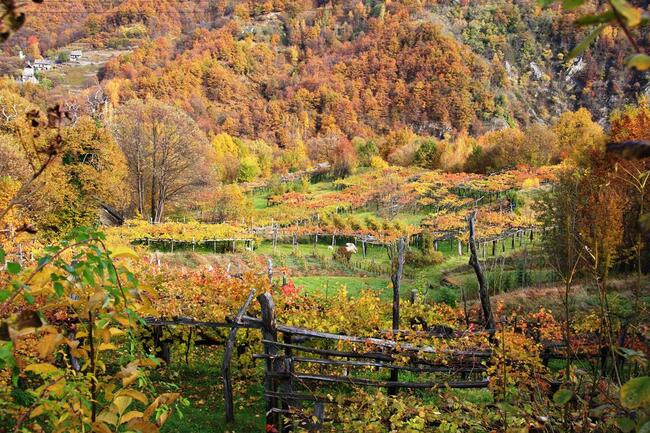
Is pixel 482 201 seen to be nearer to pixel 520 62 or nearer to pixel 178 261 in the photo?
pixel 178 261

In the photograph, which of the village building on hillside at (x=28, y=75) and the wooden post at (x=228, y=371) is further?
the village building on hillside at (x=28, y=75)

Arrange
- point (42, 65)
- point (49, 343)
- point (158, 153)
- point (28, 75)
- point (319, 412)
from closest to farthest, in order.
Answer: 1. point (49, 343)
2. point (319, 412)
3. point (158, 153)
4. point (28, 75)
5. point (42, 65)

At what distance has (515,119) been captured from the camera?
8781 centimetres

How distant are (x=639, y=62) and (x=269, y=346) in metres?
6.28

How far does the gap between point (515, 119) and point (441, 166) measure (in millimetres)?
45050

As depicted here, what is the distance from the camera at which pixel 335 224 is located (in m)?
30.0

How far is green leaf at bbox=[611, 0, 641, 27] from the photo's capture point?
1.83ft

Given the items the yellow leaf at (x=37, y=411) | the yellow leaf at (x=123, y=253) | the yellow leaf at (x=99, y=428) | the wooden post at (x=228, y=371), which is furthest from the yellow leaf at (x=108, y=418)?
the wooden post at (x=228, y=371)

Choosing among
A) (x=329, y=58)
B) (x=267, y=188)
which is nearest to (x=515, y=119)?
(x=329, y=58)

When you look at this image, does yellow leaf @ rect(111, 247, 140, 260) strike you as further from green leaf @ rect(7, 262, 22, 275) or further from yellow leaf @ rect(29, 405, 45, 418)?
yellow leaf @ rect(29, 405, 45, 418)

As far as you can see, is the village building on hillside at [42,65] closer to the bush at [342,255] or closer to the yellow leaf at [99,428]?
the bush at [342,255]

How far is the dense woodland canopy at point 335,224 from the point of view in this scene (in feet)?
4.81

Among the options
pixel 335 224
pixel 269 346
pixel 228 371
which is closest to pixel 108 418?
pixel 269 346

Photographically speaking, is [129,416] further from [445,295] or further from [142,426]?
[445,295]
